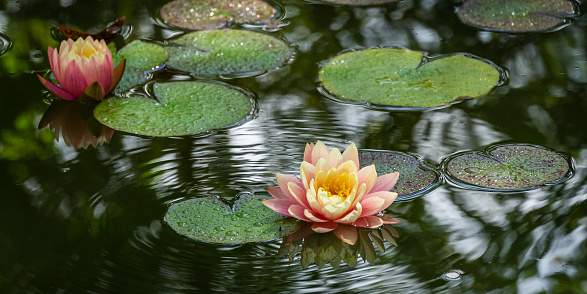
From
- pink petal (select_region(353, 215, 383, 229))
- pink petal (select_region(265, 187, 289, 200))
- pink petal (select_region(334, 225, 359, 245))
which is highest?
pink petal (select_region(265, 187, 289, 200))

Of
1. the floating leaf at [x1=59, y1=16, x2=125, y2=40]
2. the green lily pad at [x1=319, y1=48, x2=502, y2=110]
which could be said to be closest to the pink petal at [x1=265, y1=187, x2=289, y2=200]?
the green lily pad at [x1=319, y1=48, x2=502, y2=110]

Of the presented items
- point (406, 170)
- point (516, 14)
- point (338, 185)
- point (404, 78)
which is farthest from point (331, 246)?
point (516, 14)

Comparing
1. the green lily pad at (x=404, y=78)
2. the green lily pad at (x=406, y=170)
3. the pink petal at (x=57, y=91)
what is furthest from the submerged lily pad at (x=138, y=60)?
the green lily pad at (x=406, y=170)

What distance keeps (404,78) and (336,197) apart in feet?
3.23

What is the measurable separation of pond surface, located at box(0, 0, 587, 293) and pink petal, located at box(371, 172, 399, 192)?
92 mm

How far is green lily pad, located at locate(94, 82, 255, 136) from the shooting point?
2189 millimetres

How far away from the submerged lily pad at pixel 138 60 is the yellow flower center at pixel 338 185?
1.08 meters

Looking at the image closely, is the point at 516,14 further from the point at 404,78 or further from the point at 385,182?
the point at 385,182

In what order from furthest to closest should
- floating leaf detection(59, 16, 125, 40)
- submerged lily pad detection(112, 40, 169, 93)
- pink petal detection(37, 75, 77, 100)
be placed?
floating leaf detection(59, 16, 125, 40) < submerged lily pad detection(112, 40, 169, 93) < pink petal detection(37, 75, 77, 100)

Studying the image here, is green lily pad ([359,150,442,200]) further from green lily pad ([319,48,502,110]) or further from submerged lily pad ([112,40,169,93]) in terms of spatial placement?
submerged lily pad ([112,40,169,93])

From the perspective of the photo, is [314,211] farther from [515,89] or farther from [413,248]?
[515,89]

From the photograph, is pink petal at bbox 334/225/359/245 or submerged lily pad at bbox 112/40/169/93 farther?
submerged lily pad at bbox 112/40/169/93

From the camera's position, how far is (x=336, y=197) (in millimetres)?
1626

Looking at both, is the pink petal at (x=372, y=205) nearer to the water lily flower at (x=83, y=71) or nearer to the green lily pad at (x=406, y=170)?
the green lily pad at (x=406, y=170)
